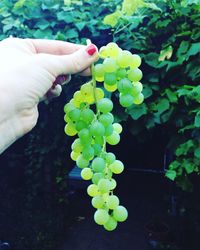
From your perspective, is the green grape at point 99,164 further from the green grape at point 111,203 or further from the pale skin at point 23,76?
the pale skin at point 23,76

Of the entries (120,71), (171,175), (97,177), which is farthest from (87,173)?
(171,175)

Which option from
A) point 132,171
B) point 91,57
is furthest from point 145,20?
point 132,171

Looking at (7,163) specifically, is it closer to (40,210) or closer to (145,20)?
(40,210)

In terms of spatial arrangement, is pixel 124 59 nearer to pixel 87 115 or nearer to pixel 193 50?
pixel 87 115

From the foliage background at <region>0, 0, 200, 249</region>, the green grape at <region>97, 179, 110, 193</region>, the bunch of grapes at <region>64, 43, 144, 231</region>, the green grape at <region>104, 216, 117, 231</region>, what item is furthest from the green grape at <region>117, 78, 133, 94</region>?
the foliage background at <region>0, 0, 200, 249</region>

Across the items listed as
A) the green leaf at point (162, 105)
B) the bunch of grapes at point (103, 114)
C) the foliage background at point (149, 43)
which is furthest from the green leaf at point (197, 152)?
the bunch of grapes at point (103, 114)

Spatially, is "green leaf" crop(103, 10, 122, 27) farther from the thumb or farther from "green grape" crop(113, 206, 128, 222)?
"green grape" crop(113, 206, 128, 222)
